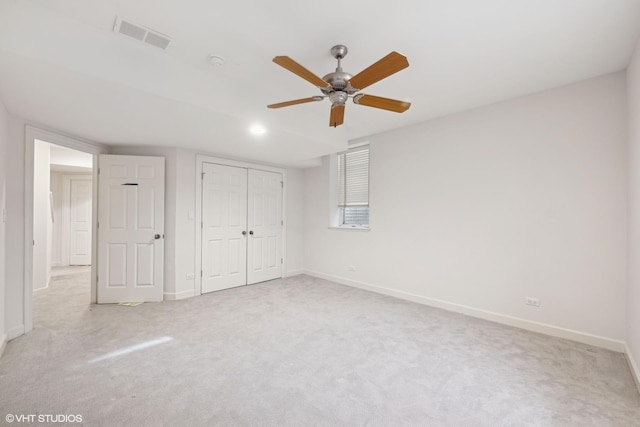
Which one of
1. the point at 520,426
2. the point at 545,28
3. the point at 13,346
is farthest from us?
the point at 13,346

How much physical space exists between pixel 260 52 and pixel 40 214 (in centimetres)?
487

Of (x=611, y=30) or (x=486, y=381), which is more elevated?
(x=611, y=30)

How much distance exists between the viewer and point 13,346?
2.67 metres

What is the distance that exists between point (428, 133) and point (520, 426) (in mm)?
3299

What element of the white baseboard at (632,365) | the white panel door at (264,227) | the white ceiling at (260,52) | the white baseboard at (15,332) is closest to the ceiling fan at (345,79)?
the white ceiling at (260,52)

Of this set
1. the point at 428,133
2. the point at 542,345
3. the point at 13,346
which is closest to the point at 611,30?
the point at 428,133

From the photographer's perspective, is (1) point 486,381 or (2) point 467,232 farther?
(2) point 467,232

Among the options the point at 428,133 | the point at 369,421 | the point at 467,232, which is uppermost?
the point at 428,133

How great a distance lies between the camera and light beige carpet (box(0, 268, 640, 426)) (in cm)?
183

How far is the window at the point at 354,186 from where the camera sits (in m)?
4.96

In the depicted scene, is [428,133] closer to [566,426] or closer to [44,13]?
[566,426]

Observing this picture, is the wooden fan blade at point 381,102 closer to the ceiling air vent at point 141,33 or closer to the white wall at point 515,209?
the ceiling air vent at point 141,33

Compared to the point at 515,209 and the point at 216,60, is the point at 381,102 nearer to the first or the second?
the point at 216,60

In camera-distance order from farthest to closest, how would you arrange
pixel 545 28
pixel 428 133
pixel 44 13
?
pixel 428 133, pixel 545 28, pixel 44 13
